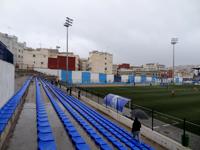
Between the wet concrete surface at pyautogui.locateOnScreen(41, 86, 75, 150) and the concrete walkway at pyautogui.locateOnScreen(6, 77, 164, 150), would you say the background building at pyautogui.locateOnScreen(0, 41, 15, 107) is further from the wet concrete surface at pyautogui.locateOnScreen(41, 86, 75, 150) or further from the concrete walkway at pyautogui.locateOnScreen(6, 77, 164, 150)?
the wet concrete surface at pyautogui.locateOnScreen(41, 86, 75, 150)

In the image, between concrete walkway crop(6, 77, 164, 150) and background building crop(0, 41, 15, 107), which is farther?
background building crop(0, 41, 15, 107)

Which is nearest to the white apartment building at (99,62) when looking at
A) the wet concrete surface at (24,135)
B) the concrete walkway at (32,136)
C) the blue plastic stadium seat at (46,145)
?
the wet concrete surface at (24,135)

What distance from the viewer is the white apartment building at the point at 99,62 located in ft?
379

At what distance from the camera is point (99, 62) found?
116 meters

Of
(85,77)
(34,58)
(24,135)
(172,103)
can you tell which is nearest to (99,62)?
(34,58)

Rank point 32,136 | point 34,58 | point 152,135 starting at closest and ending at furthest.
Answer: point 32,136 → point 152,135 → point 34,58

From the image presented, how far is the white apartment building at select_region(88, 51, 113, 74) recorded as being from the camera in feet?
379

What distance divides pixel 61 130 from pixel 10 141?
317 cm

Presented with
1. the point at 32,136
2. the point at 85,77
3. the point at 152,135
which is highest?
the point at 85,77

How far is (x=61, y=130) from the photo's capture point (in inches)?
539

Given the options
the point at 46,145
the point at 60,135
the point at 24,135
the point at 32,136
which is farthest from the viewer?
the point at 60,135

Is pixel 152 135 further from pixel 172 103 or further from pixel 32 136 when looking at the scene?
pixel 172 103

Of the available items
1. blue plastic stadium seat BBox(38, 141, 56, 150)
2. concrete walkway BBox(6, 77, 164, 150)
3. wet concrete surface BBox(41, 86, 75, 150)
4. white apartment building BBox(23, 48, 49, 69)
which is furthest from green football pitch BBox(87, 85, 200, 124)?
white apartment building BBox(23, 48, 49, 69)

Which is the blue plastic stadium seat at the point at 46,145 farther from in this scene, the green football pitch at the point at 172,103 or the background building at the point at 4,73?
the green football pitch at the point at 172,103
